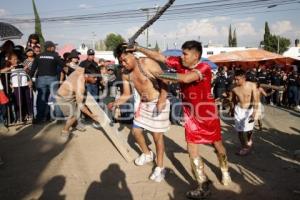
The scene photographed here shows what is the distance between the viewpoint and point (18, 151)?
20.5ft

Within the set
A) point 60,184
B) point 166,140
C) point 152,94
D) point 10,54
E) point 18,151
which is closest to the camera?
point 60,184

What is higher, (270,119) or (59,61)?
(59,61)

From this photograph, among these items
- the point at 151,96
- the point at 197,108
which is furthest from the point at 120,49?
the point at 197,108

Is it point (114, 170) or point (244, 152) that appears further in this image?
point (244, 152)

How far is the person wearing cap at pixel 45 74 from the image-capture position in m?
8.13

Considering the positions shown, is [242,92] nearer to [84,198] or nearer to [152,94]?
[152,94]

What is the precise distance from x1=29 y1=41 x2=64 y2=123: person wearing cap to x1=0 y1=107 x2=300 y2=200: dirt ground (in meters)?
0.84

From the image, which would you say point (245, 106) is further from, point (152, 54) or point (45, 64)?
point (45, 64)

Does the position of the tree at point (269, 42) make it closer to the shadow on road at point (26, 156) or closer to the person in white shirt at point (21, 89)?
the person in white shirt at point (21, 89)

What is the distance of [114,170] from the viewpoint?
5293 millimetres

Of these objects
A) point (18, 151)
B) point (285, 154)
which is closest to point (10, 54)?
point (18, 151)

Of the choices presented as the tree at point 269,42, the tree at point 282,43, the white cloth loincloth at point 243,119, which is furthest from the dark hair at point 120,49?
the tree at point 282,43

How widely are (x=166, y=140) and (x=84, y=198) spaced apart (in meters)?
3.23

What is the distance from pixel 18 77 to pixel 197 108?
5.19 metres
